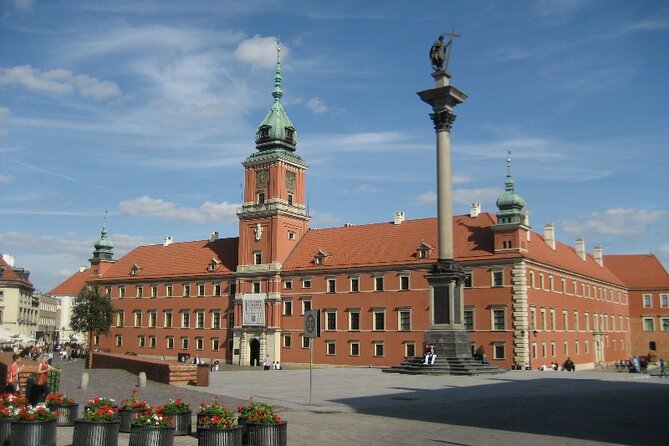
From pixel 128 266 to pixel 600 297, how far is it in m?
55.6

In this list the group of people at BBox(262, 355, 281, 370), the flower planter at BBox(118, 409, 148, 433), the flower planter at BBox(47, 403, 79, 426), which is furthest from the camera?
the group of people at BBox(262, 355, 281, 370)

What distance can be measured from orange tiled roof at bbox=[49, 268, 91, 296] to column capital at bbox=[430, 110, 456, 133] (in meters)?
94.0

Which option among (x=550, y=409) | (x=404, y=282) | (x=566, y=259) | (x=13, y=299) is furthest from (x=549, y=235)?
(x=13, y=299)

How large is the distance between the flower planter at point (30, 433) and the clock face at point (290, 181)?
59.0m

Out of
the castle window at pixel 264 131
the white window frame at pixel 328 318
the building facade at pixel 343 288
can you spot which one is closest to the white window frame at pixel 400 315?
the building facade at pixel 343 288

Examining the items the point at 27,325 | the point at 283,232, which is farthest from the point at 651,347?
the point at 27,325

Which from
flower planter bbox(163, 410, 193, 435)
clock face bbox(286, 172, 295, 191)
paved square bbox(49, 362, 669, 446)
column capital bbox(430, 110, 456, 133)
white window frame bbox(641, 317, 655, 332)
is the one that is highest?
clock face bbox(286, 172, 295, 191)

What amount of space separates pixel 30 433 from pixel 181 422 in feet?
11.2

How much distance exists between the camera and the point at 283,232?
69.8 meters

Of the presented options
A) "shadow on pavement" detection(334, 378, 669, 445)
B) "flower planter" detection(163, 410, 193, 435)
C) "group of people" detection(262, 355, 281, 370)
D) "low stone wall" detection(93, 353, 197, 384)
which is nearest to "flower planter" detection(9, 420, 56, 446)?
"flower planter" detection(163, 410, 193, 435)

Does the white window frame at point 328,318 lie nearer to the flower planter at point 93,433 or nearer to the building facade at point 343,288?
the building facade at point 343,288

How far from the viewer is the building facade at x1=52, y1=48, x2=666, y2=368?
5562 centimetres

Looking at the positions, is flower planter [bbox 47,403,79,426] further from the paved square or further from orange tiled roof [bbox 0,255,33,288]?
orange tiled roof [bbox 0,255,33,288]

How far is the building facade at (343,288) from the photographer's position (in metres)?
55.6
